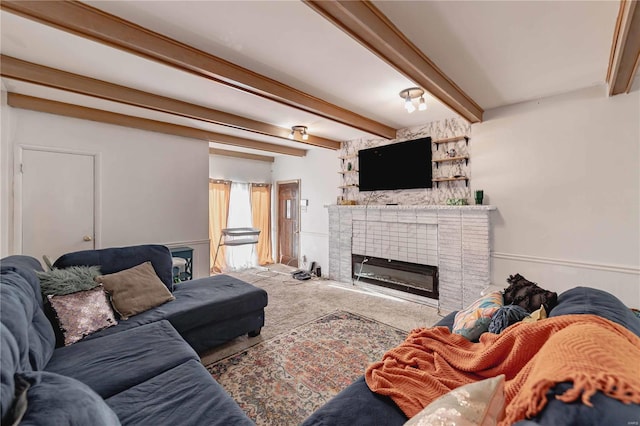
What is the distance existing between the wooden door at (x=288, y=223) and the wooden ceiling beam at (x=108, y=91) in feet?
8.71

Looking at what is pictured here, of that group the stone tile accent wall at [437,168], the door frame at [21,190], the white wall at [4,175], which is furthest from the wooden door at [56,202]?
the stone tile accent wall at [437,168]

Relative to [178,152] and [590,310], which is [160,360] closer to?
[590,310]

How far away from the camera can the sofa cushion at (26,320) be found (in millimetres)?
1215

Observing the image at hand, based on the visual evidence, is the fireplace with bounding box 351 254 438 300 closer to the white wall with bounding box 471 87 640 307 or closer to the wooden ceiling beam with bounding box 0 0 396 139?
the white wall with bounding box 471 87 640 307

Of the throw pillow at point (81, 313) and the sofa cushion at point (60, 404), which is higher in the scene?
the sofa cushion at point (60, 404)

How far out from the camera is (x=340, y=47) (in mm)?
2088

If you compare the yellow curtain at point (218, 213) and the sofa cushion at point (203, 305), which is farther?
the yellow curtain at point (218, 213)

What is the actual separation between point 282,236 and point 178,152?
10.6 feet

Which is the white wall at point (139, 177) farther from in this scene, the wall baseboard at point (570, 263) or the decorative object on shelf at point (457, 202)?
the wall baseboard at point (570, 263)

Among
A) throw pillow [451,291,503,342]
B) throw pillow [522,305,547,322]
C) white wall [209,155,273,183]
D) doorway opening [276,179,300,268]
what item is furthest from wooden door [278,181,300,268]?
throw pillow [522,305,547,322]

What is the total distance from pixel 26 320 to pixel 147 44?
71.6 inches

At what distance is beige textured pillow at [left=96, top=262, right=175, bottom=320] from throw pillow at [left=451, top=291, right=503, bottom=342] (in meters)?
2.41

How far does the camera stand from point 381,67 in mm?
2387

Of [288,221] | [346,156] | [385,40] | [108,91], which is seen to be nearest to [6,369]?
[385,40]
